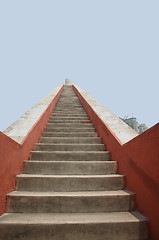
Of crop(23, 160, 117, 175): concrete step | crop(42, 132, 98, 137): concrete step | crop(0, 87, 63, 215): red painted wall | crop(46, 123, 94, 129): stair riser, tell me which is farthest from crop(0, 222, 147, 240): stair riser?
crop(46, 123, 94, 129): stair riser

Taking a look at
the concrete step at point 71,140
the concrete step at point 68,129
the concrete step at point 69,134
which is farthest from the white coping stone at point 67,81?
the concrete step at point 71,140

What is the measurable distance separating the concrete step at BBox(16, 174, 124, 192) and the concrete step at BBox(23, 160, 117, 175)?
221 millimetres

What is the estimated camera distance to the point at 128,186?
6.09 feet

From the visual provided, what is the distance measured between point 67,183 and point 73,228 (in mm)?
545

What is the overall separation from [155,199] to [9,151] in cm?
150

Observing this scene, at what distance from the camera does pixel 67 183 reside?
6.17 feet

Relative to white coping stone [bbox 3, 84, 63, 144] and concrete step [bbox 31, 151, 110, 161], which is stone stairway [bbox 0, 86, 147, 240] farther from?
white coping stone [bbox 3, 84, 63, 144]

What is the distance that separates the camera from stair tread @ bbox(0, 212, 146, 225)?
1390 millimetres

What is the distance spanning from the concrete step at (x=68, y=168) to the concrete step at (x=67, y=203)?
18.0 inches

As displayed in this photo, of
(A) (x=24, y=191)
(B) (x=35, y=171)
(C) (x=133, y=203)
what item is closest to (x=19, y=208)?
(A) (x=24, y=191)

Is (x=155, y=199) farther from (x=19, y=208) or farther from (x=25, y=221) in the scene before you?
(x=19, y=208)

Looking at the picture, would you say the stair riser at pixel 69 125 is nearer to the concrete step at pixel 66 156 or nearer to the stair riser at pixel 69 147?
the stair riser at pixel 69 147

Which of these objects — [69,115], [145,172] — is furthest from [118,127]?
[69,115]

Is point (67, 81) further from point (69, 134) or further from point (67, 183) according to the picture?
point (67, 183)
